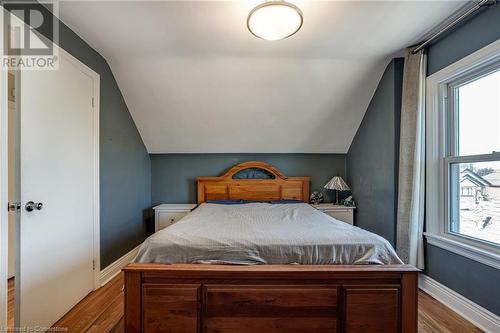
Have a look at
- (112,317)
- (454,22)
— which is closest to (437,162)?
(454,22)

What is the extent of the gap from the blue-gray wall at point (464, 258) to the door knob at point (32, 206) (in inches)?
123

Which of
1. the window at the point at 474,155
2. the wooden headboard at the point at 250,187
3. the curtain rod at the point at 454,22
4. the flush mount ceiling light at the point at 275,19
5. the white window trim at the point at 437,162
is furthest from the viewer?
the wooden headboard at the point at 250,187

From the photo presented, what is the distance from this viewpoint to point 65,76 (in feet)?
6.08

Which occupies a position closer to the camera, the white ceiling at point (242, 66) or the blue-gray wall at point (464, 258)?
the blue-gray wall at point (464, 258)

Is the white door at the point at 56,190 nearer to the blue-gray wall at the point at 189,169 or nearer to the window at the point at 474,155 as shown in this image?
the blue-gray wall at the point at 189,169

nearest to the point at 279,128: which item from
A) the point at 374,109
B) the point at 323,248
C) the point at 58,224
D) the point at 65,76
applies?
the point at 374,109

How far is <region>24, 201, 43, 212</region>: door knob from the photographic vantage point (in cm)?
153

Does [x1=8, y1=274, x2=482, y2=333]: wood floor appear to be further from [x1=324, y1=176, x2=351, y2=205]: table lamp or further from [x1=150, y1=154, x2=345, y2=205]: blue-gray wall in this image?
[x1=150, y1=154, x2=345, y2=205]: blue-gray wall

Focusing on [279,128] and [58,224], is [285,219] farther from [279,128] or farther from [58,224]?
[58,224]

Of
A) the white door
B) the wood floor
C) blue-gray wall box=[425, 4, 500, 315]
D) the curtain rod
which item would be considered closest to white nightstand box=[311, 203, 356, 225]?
blue-gray wall box=[425, 4, 500, 315]

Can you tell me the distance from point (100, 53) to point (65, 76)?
2.09 ft

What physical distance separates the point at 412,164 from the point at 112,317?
2.85 meters

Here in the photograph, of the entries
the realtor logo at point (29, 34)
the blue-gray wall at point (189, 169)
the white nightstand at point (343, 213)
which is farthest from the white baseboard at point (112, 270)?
the white nightstand at point (343, 213)

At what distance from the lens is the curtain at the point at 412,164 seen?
219 cm
